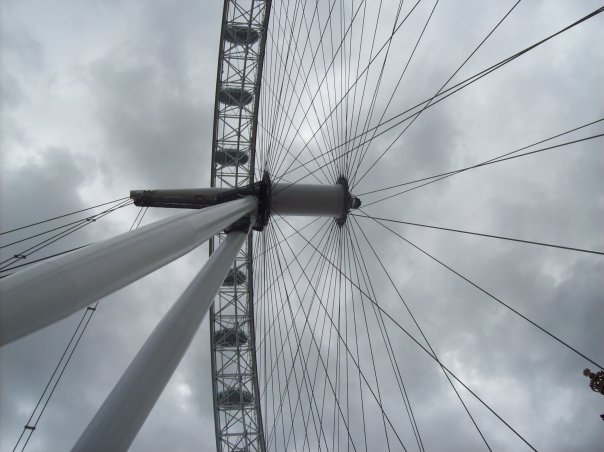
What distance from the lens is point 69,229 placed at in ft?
40.8

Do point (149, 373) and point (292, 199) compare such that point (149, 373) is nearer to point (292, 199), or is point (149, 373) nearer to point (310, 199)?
point (292, 199)

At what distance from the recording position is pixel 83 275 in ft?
14.7

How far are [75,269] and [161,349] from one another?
344cm

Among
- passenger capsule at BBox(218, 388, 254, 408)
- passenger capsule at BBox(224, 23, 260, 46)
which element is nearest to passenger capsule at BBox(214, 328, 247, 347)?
passenger capsule at BBox(218, 388, 254, 408)

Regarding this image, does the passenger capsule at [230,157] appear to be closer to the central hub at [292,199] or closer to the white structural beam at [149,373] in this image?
the central hub at [292,199]

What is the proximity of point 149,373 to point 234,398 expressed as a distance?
67.1ft

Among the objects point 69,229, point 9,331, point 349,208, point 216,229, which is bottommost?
point 9,331

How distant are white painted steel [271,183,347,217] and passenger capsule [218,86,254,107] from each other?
945 centimetres

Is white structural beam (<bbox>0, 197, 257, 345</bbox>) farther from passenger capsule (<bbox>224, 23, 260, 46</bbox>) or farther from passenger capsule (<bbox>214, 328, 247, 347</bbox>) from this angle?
passenger capsule (<bbox>214, 328, 247, 347</bbox>)

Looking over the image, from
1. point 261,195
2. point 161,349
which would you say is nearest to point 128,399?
point 161,349

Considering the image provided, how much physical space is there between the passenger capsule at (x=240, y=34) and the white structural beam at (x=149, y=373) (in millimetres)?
15514

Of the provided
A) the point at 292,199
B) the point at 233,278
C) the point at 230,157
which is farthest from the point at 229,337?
the point at 292,199

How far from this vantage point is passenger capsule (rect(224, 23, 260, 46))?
2138 cm

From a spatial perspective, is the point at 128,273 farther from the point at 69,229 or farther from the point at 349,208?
the point at 349,208
